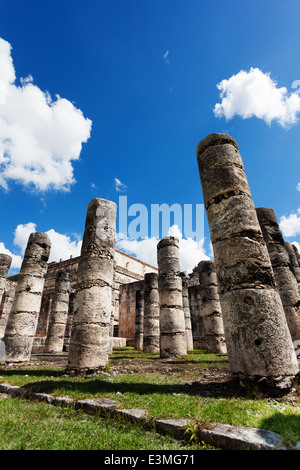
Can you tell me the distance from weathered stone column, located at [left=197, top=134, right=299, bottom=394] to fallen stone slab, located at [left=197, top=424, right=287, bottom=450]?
1.65m

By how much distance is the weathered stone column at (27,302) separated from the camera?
9.14 m

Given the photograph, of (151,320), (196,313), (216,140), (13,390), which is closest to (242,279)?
(216,140)

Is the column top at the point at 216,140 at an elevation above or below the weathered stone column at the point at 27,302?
above

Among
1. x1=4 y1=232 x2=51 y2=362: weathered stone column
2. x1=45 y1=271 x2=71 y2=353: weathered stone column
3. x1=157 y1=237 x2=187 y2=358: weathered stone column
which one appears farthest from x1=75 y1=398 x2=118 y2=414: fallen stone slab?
x1=45 y1=271 x2=71 y2=353: weathered stone column

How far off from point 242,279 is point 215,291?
977 cm

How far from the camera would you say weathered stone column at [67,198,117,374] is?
21.1 ft

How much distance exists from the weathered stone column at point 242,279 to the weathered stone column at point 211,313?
9057 mm

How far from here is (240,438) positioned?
7.36 ft

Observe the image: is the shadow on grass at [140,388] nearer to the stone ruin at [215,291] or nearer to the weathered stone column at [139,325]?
the stone ruin at [215,291]

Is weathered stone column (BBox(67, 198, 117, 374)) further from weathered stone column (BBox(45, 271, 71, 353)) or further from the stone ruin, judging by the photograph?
weathered stone column (BBox(45, 271, 71, 353))

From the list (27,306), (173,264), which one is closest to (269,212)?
(173,264)

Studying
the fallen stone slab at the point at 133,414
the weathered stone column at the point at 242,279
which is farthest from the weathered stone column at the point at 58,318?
the fallen stone slab at the point at 133,414
